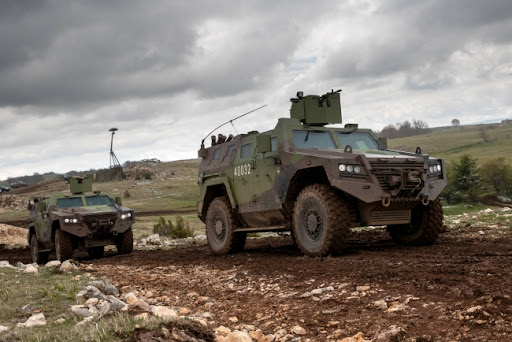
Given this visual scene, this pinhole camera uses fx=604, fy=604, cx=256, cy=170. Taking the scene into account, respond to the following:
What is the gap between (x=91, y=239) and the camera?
49.1ft

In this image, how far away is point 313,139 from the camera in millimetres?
10508

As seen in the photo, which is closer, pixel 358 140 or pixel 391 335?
pixel 391 335

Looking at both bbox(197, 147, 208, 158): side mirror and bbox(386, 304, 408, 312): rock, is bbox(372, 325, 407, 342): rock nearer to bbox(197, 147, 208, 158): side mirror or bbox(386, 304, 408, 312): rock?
bbox(386, 304, 408, 312): rock

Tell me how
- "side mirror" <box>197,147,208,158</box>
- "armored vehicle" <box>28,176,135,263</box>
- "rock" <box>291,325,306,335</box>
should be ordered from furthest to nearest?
"armored vehicle" <box>28,176,135,263</box>
"side mirror" <box>197,147,208,158</box>
"rock" <box>291,325,306,335</box>

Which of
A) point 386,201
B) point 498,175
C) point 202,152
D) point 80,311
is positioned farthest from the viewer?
point 498,175

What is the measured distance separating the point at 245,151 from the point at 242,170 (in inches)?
16.4

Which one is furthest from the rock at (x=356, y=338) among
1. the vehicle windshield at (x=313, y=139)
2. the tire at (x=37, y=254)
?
the tire at (x=37, y=254)

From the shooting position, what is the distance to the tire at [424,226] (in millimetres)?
9758

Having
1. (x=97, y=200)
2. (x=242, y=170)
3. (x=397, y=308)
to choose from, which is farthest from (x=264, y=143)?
(x=97, y=200)

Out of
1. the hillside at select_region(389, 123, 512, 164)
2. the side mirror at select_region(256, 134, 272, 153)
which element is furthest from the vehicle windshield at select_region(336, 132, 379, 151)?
the hillside at select_region(389, 123, 512, 164)

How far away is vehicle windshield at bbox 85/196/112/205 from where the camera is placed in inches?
634

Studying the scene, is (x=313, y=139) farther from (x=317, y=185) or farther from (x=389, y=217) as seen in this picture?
(x=389, y=217)

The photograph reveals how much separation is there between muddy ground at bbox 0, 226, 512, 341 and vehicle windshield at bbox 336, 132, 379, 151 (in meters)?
1.76

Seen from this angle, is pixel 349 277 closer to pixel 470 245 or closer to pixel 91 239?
pixel 470 245
